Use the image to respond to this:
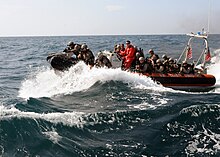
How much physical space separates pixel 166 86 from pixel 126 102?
11.8 ft

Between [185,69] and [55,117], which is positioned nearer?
[55,117]

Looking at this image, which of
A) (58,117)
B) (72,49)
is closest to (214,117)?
(58,117)

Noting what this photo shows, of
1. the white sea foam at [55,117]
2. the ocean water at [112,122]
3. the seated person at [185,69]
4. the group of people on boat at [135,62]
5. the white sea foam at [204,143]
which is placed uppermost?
the group of people on boat at [135,62]

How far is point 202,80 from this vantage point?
1492cm

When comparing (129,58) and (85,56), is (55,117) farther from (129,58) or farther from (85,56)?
(129,58)

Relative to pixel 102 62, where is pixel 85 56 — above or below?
above

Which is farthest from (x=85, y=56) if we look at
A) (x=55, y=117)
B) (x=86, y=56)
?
(x=55, y=117)

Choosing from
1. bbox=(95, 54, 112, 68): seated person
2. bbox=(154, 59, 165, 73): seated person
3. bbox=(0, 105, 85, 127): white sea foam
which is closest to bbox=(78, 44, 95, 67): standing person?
bbox=(95, 54, 112, 68): seated person

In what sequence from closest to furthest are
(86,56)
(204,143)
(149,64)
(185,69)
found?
(204,143), (149,64), (185,69), (86,56)

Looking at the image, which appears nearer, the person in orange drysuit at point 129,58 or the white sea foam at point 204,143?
the white sea foam at point 204,143

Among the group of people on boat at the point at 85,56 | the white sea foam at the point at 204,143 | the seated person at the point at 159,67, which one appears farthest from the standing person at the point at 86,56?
the white sea foam at the point at 204,143

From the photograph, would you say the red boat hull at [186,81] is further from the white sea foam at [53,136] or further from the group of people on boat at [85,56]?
the white sea foam at [53,136]

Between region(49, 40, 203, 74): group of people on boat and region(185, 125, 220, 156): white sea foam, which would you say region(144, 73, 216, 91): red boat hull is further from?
region(185, 125, 220, 156): white sea foam

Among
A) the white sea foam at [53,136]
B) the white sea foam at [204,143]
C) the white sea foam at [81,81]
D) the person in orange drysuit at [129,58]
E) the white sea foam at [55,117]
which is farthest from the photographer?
the person in orange drysuit at [129,58]
